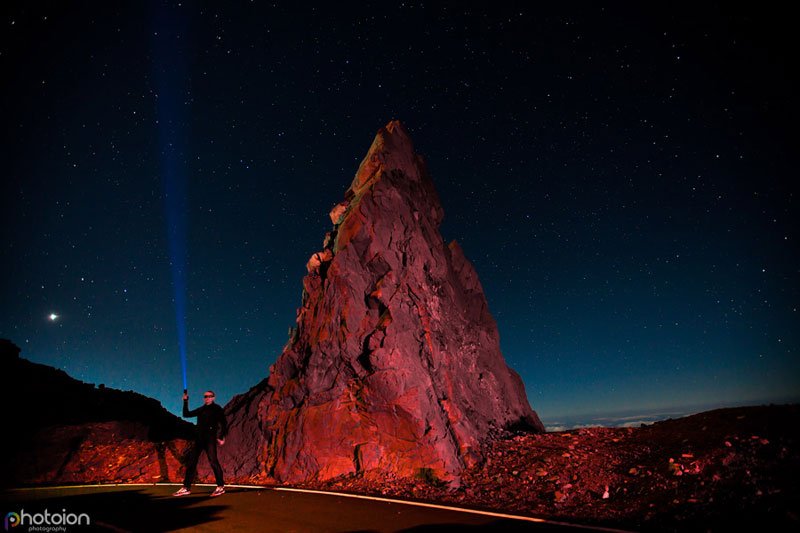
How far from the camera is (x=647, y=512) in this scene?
282 inches

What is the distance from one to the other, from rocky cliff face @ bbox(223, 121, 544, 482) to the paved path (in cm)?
362

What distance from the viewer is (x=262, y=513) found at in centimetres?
727

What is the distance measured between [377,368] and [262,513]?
711 centimetres

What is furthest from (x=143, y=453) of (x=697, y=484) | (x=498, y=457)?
(x=697, y=484)

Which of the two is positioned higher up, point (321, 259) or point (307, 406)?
point (321, 259)

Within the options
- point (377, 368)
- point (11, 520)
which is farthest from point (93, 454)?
point (377, 368)

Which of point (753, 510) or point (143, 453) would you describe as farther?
point (143, 453)

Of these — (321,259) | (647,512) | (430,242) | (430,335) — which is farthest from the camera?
(430,242)

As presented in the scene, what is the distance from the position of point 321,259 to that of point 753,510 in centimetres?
1613

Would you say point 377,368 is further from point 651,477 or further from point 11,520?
point 11,520

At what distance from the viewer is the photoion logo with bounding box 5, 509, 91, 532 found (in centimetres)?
636

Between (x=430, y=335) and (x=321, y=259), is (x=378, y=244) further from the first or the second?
(x=430, y=335)

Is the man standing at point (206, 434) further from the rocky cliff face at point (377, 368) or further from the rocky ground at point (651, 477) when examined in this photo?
the rocky cliff face at point (377, 368)

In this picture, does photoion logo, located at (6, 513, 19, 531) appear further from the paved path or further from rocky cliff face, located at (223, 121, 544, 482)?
rocky cliff face, located at (223, 121, 544, 482)
